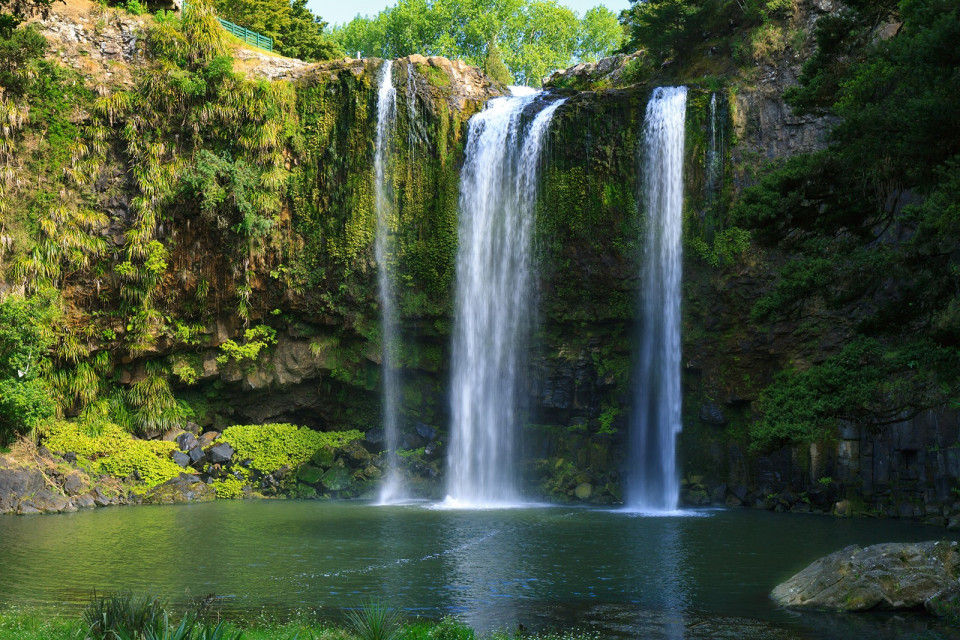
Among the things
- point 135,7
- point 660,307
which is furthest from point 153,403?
point 660,307

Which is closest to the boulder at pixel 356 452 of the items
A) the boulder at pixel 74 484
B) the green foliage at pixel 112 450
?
the green foliage at pixel 112 450

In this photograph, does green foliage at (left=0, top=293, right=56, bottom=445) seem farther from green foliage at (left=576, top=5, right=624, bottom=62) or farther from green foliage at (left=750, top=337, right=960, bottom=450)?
green foliage at (left=576, top=5, right=624, bottom=62)

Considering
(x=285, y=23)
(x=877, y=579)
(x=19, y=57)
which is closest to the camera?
(x=877, y=579)

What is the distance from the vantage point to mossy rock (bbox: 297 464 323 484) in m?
26.9

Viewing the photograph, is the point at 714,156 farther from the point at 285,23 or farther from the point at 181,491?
the point at 285,23

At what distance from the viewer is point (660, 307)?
25594mm

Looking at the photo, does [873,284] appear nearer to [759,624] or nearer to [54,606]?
[759,624]

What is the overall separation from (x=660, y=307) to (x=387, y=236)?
8942 mm

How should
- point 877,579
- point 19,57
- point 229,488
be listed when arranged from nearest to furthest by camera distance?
point 877,579, point 19,57, point 229,488

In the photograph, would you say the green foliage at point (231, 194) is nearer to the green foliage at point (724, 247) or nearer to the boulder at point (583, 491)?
the boulder at point (583, 491)

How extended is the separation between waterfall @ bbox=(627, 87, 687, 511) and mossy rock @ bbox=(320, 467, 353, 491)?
869 centimetres

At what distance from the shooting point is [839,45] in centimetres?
1413

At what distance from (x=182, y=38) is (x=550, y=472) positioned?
58.9 feet

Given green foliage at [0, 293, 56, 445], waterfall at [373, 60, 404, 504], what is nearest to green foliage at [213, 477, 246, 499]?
waterfall at [373, 60, 404, 504]
